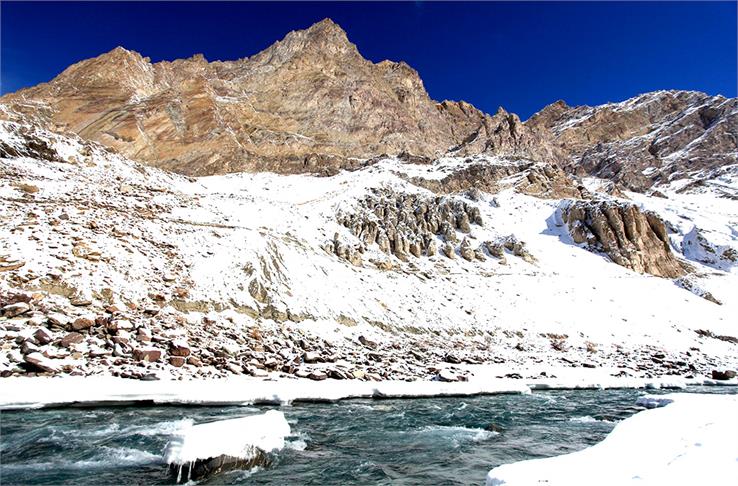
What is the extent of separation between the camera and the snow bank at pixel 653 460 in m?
5.52

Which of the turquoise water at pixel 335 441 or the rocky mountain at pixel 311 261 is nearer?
the turquoise water at pixel 335 441

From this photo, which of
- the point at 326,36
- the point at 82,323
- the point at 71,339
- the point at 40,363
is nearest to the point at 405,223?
the point at 82,323

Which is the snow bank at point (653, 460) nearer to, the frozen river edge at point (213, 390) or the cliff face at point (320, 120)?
the frozen river edge at point (213, 390)

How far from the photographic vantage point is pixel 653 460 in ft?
20.2

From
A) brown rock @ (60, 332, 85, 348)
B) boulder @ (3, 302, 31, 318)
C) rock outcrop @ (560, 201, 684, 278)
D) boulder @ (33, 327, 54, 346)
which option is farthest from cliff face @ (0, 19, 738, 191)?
brown rock @ (60, 332, 85, 348)

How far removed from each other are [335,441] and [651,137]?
607ft

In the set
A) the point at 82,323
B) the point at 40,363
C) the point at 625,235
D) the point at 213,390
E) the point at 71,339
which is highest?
the point at 625,235

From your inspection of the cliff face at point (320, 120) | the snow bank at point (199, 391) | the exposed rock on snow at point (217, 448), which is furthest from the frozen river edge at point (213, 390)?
the cliff face at point (320, 120)

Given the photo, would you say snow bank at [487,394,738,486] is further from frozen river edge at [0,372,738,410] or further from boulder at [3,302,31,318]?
boulder at [3,302,31,318]

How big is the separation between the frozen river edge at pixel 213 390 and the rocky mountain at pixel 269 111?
203ft

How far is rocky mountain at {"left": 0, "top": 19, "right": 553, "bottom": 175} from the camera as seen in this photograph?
80.1 meters

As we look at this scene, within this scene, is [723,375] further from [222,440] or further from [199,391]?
[222,440]

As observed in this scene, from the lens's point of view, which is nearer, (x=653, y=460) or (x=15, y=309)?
(x=653, y=460)

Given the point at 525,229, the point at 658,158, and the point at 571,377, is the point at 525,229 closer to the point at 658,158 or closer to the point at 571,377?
the point at 571,377
